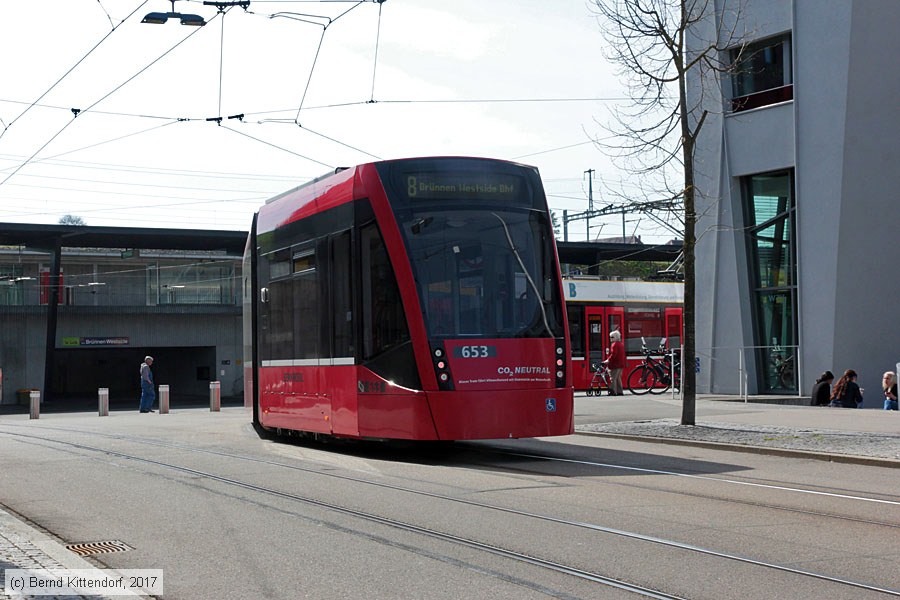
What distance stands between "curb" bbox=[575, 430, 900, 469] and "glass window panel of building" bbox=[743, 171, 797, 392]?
10719 millimetres

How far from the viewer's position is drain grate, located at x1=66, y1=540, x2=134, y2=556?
779 cm

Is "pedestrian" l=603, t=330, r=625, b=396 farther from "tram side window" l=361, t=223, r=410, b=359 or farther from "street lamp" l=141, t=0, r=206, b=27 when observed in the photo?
"tram side window" l=361, t=223, r=410, b=359

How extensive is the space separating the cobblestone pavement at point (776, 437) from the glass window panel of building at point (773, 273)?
895cm

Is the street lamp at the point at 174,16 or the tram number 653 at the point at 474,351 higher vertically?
the street lamp at the point at 174,16

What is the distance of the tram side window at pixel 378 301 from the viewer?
12875 millimetres

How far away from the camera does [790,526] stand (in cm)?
845

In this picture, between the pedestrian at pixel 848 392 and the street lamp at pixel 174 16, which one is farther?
the pedestrian at pixel 848 392

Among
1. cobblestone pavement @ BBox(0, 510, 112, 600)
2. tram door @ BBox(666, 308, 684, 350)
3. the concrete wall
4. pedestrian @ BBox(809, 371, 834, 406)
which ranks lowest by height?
cobblestone pavement @ BBox(0, 510, 112, 600)

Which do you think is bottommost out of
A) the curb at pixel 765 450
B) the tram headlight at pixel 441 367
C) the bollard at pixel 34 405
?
the bollard at pixel 34 405

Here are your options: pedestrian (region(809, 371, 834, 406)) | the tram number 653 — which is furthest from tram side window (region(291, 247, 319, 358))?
pedestrian (region(809, 371, 834, 406))

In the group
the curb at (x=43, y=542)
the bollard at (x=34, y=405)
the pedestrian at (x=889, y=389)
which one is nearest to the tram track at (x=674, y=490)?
the curb at (x=43, y=542)

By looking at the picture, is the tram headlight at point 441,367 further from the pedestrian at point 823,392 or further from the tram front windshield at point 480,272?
the pedestrian at point 823,392

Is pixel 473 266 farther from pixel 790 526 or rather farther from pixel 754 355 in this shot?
pixel 754 355

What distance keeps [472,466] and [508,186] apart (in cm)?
341
